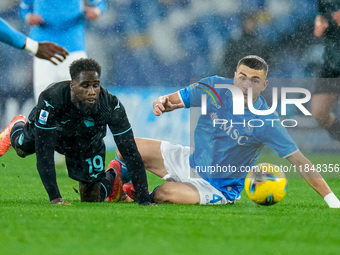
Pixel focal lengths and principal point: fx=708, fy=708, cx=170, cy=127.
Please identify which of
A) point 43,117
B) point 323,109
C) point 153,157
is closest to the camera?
point 43,117

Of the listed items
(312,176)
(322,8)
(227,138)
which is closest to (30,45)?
(227,138)

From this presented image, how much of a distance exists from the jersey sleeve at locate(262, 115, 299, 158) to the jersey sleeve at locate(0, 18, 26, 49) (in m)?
2.18

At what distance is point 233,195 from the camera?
6.15m

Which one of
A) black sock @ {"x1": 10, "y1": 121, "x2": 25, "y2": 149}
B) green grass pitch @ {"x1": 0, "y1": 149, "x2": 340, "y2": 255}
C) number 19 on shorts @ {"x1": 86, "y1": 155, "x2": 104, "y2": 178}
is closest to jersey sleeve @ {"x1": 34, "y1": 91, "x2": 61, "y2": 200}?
→ green grass pitch @ {"x1": 0, "y1": 149, "x2": 340, "y2": 255}

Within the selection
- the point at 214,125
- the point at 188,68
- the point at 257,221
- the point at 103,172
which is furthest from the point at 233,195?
the point at 188,68

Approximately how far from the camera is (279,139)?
19.3 feet

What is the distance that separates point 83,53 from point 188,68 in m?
2.49

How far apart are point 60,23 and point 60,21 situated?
A: 0.03 meters

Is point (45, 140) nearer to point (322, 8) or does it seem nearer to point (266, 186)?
point (266, 186)

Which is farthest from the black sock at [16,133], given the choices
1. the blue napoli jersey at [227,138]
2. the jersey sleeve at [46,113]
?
the blue napoli jersey at [227,138]

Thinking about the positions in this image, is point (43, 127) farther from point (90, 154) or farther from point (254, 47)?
point (254, 47)

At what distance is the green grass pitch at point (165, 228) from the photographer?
11.4 feet

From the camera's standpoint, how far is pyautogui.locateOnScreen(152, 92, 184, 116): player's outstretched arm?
568cm

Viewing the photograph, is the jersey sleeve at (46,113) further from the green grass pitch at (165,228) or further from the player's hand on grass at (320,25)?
the player's hand on grass at (320,25)
